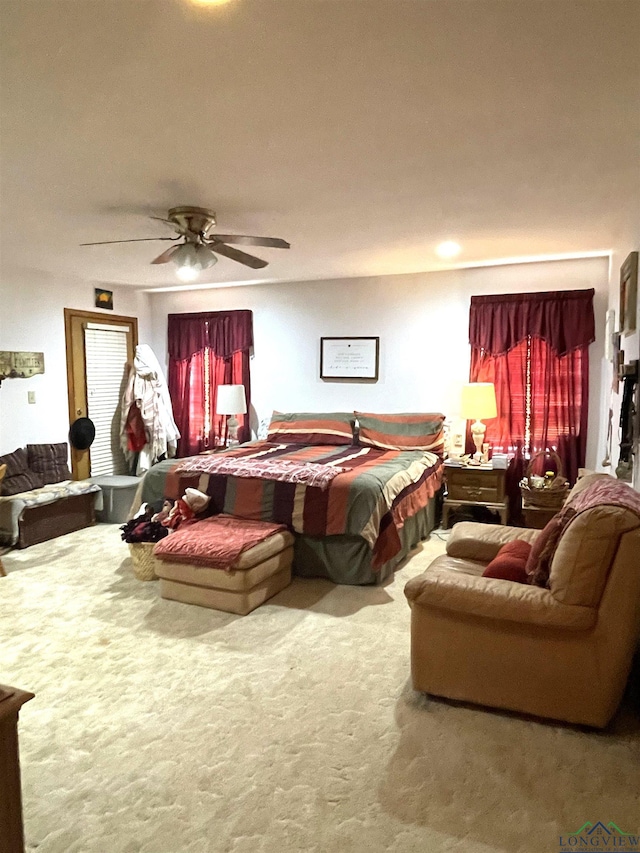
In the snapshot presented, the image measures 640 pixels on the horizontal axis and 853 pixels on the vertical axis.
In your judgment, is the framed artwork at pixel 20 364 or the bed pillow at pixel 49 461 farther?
the bed pillow at pixel 49 461

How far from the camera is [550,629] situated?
219 centimetres

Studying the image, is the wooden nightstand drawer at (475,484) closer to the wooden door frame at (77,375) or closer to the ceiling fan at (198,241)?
the ceiling fan at (198,241)

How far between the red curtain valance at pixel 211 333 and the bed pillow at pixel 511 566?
4.10 metres

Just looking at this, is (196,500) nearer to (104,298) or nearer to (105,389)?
(105,389)

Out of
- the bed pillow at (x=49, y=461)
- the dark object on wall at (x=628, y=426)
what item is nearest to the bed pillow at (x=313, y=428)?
the bed pillow at (x=49, y=461)

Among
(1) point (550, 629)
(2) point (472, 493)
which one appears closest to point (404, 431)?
(2) point (472, 493)

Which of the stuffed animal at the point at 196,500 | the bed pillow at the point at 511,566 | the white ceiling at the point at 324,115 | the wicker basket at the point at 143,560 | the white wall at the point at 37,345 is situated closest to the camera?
the white ceiling at the point at 324,115

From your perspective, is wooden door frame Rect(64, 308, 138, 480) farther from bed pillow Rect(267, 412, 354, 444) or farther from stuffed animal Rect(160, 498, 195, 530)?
stuffed animal Rect(160, 498, 195, 530)

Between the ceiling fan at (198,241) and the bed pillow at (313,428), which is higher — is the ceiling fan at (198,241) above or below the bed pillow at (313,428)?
above

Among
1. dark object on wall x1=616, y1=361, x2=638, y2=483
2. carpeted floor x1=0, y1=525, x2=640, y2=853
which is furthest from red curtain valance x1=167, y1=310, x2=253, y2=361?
dark object on wall x1=616, y1=361, x2=638, y2=483

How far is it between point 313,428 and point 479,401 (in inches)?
61.8

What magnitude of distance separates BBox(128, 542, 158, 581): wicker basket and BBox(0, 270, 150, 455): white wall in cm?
198

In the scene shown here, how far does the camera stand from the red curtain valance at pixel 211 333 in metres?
6.17

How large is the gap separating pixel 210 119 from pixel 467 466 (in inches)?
134
